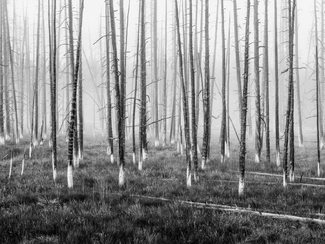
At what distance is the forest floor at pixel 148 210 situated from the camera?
14.9ft

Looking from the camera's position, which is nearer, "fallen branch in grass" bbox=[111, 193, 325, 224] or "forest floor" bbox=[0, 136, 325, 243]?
"forest floor" bbox=[0, 136, 325, 243]

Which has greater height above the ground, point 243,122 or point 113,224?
point 243,122

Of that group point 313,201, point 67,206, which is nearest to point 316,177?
point 313,201

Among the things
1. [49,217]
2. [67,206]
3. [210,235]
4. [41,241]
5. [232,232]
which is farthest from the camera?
[67,206]

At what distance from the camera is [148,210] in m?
5.84

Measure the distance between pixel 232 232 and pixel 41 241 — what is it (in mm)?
2895

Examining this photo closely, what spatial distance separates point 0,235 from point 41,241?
0.69 meters

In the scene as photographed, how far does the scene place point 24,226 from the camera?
4738 mm

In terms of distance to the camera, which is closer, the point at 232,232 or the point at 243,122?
the point at 232,232

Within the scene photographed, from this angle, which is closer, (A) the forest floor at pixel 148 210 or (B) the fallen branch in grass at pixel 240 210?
(A) the forest floor at pixel 148 210

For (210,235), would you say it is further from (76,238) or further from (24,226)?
(24,226)

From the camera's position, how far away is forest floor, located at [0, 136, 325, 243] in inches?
179

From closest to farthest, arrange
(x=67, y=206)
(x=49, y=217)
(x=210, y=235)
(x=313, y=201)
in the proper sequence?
(x=210, y=235), (x=49, y=217), (x=67, y=206), (x=313, y=201)

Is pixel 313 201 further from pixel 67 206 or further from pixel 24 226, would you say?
pixel 24 226
